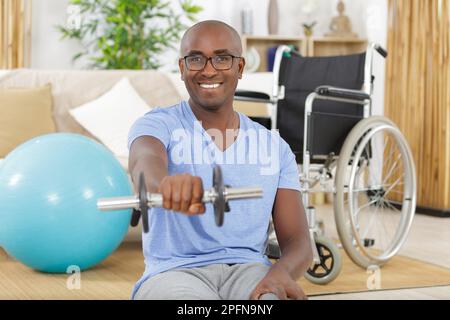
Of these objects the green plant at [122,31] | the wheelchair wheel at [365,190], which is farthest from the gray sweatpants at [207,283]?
the green plant at [122,31]

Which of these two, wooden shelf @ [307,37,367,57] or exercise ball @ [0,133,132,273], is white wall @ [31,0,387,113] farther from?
exercise ball @ [0,133,132,273]

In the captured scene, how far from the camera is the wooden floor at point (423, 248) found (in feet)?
8.79

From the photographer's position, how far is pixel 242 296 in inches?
50.2

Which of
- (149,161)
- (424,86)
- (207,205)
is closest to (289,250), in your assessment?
(207,205)

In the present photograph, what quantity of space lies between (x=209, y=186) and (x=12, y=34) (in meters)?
4.61

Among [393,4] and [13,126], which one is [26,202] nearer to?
[13,126]

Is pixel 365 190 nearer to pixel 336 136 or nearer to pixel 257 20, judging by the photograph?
pixel 336 136

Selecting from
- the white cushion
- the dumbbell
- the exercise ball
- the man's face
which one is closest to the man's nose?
the man's face

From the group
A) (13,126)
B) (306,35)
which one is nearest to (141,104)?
(13,126)

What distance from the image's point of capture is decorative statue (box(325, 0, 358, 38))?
6250 millimetres

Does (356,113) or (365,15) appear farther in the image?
→ (365,15)

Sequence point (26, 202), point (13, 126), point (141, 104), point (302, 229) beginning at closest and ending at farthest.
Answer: point (302, 229)
point (26, 202)
point (13, 126)
point (141, 104)

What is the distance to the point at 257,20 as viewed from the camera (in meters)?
6.34

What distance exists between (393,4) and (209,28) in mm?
4367
